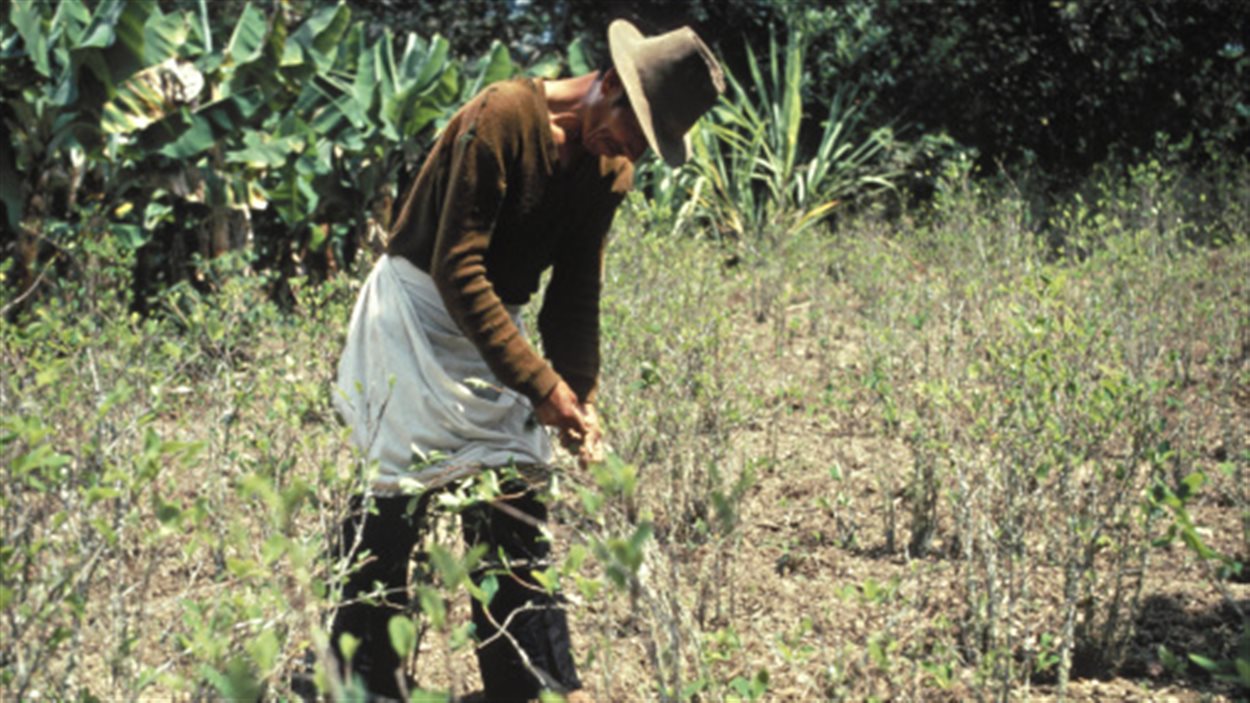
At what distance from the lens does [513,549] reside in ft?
9.91

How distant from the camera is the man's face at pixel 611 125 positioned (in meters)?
2.69

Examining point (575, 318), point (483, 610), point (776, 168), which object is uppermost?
point (776, 168)

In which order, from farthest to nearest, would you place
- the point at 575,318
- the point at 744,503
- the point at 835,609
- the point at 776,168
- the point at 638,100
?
1. the point at 776,168
2. the point at 744,503
3. the point at 835,609
4. the point at 575,318
5. the point at 638,100

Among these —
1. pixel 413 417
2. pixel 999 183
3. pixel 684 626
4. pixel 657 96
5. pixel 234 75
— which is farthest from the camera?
pixel 999 183

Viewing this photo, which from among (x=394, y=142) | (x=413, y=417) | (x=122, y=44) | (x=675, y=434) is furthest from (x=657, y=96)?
(x=394, y=142)

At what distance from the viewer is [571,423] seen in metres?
2.84

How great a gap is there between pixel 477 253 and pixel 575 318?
20.6 inches

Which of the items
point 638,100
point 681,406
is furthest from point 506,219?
point 681,406

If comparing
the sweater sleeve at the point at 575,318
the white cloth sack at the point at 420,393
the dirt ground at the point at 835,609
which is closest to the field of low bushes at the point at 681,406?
the dirt ground at the point at 835,609

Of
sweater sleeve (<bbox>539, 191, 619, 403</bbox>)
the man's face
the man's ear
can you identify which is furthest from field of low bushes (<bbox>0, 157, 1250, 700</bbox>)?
the man's ear

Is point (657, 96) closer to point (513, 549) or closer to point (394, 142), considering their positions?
point (513, 549)

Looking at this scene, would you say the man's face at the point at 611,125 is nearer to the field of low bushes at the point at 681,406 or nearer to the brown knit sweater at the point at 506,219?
the brown knit sweater at the point at 506,219

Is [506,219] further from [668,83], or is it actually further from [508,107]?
[668,83]

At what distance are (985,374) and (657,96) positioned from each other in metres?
1.91
